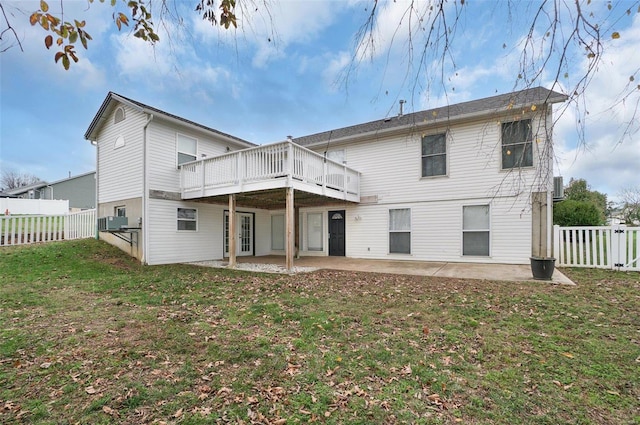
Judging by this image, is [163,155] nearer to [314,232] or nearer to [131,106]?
[131,106]

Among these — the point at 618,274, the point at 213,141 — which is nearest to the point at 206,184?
the point at 213,141

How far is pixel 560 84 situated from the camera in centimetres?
255

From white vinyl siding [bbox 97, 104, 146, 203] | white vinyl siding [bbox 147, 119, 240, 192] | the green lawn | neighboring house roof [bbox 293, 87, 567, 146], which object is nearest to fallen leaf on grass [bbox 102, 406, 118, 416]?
the green lawn

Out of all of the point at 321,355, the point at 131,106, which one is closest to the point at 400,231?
the point at 321,355

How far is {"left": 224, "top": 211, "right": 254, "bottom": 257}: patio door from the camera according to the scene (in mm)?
14016

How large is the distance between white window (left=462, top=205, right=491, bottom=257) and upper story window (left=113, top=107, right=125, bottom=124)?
528 inches

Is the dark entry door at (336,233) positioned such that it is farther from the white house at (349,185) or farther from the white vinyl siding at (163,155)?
the white vinyl siding at (163,155)

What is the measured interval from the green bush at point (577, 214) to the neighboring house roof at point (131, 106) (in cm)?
1554

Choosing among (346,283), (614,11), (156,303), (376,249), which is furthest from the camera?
(376,249)

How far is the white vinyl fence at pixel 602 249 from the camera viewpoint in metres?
8.73

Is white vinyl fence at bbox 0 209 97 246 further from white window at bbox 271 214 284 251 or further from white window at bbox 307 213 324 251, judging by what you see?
white window at bbox 307 213 324 251

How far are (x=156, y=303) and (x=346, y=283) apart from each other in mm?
4183

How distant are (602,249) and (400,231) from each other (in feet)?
20.0

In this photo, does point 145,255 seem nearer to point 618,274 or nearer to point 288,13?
point 288,13
